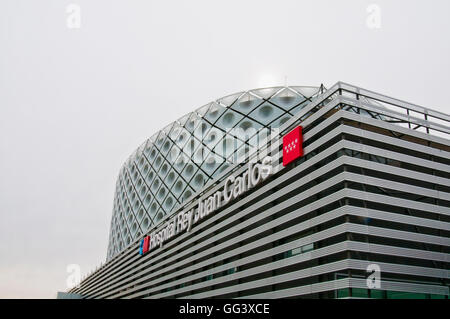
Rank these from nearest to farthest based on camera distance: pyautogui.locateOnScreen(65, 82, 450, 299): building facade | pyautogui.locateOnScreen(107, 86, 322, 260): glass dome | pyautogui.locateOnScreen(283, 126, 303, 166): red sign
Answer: pyautogui.locateOnScreen(65, 82, 450, 299): building facade → pyautogui.locateOnScreen(283, 126, 303, 166): red sign → pyautogui.locateOnScreen(107, 86, 322, 260): glass dome

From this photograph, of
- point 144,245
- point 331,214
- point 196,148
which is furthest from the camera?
point 196,148

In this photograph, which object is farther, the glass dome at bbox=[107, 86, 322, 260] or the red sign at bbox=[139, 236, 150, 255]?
the red sign at bbox=[139, 236, 150, 255]

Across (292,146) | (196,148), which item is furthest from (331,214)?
(196,148)

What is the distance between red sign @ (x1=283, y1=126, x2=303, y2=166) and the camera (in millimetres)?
26987

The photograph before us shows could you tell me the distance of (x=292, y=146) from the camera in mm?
27766

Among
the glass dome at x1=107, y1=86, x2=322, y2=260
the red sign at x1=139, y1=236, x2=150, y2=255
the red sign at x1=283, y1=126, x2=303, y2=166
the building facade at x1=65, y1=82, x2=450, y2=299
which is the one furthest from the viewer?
the red sign at x1=139, y1=236, x2=150, y2=255

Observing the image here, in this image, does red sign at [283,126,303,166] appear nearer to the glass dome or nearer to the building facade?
the building facade

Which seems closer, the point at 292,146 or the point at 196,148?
the point at 292,146

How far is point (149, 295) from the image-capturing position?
156 feet

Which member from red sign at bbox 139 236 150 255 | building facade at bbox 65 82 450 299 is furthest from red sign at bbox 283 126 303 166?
red sign at bbox 139 236 150 255

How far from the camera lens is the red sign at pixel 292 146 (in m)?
27.0

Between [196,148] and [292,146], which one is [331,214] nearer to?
[292,146]
